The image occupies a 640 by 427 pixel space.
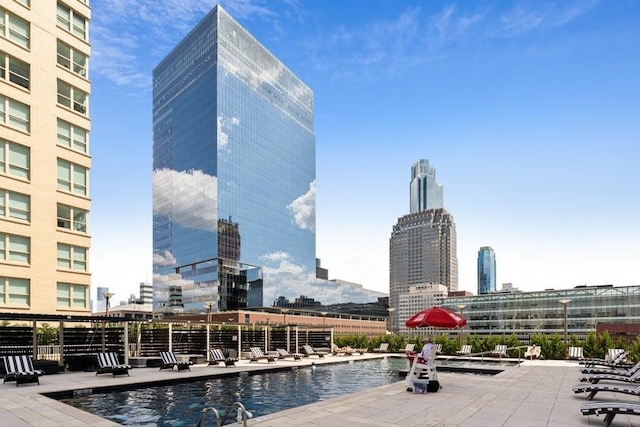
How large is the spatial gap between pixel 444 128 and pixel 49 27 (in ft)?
99.8

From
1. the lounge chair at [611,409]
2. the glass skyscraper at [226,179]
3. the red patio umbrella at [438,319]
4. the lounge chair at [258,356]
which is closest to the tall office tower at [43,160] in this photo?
the lounge chair at [258,356]

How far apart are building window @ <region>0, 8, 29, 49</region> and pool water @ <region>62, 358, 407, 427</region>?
27.8 m

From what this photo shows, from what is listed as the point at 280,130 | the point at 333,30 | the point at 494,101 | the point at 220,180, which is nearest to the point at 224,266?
the point at 220,180

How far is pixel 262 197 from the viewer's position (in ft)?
447

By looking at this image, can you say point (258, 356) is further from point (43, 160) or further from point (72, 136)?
point (72, 136)

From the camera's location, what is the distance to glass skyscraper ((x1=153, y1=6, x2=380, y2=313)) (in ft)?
400

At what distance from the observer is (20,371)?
17.5 meters

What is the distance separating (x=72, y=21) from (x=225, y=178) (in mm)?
86027

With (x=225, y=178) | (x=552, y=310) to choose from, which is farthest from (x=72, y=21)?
(x=552, y=310)

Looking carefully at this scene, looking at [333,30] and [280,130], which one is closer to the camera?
[333,30]

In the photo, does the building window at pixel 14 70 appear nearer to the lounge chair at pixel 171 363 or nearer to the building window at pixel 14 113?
the building window at pixel 14 113

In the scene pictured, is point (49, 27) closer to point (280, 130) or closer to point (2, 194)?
point (2, 194)

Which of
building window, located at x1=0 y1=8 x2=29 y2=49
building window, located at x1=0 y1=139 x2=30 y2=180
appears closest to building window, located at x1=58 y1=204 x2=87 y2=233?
building window, located at x1=0 y1=139 x2=30 y2=180

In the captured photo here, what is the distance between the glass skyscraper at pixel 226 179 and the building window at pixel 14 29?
86374mm
